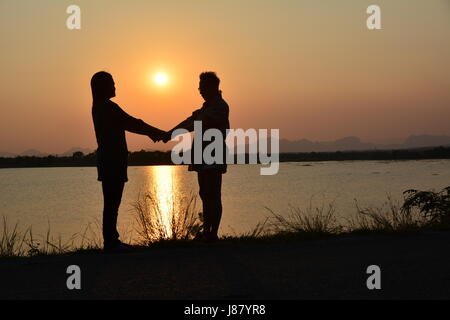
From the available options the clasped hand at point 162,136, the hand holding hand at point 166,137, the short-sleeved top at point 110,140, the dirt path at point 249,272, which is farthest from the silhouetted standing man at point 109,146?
the hand holding hand at point 166,137

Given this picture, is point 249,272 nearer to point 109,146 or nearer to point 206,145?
point 206,145

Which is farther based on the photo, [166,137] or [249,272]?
[166,137]

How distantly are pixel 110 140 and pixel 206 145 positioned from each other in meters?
1.24

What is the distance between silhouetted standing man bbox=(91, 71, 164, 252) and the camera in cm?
741

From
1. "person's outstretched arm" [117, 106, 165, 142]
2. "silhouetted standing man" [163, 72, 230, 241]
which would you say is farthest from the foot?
"person's outstretched arm" [117, 106, 165, 142]

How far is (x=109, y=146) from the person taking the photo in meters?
7.44

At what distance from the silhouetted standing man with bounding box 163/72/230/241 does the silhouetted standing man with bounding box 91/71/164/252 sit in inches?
38.9

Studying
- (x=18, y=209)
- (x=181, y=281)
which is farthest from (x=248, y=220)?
(x=181, y=281)

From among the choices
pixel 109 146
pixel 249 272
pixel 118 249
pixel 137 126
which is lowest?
pixel 249 272

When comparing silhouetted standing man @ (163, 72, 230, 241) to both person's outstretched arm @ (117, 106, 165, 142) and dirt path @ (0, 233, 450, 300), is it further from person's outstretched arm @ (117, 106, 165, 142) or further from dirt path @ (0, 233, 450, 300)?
person's outstretched arm @ (117, 106, 165, 142)

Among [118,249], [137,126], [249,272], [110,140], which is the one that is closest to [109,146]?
[110,140]

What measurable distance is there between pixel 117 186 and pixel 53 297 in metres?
2.61
